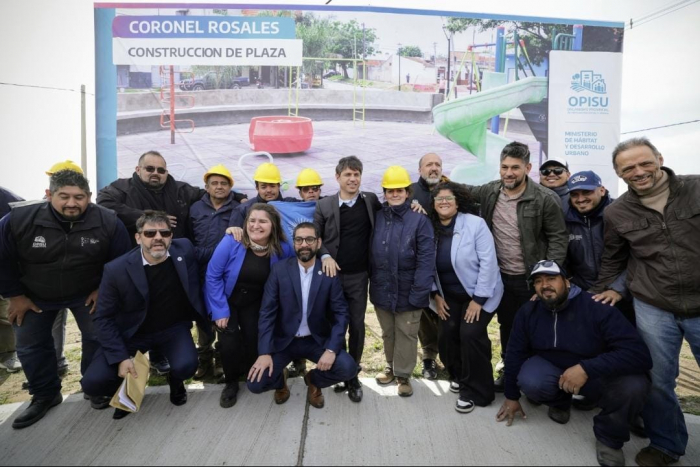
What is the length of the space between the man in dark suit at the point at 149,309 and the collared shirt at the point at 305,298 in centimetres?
88

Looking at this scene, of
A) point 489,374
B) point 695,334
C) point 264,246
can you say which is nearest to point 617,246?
point 695,334

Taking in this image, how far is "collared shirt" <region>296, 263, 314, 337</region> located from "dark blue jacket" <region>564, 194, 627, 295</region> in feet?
7.30

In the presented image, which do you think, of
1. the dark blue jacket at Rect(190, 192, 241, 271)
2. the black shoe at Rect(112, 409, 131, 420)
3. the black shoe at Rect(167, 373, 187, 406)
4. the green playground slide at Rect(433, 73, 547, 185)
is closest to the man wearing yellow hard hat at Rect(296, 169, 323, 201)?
the dark blue jacket at Rect(190, 192, 241, 271)

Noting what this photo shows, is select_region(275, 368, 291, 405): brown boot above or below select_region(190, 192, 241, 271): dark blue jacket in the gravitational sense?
below

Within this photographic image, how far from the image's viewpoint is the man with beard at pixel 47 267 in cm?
338

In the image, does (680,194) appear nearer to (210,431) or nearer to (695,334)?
(695,334)

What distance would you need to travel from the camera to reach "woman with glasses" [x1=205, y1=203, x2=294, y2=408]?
12.0 ft

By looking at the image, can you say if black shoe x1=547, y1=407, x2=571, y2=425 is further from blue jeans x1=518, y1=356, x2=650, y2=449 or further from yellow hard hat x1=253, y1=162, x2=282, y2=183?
yellow hard hat x1=253, y1=162, x2=282, y2=183

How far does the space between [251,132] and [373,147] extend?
2.04 metres

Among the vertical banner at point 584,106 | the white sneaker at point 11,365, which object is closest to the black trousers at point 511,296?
the vertical banner at point 584,106

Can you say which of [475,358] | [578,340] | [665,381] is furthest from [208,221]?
[665,381]

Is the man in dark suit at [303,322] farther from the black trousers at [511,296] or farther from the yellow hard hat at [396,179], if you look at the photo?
the black trousers at [511,296]

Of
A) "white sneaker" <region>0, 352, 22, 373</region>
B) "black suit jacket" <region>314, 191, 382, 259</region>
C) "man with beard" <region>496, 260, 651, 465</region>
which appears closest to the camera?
"man with beard" <region>496, 260, 651, 465</region>

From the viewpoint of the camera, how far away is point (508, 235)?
3.72m
